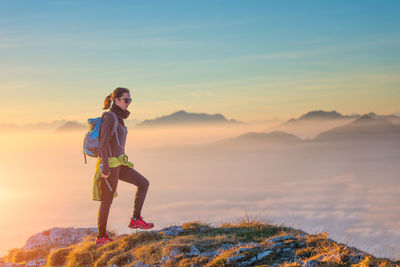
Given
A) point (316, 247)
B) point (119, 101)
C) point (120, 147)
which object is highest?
point (119, 101)

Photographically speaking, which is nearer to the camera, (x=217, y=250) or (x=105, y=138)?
(x=217, y=250)

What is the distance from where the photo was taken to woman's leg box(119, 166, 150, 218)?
460 inches

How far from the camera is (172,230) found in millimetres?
12602

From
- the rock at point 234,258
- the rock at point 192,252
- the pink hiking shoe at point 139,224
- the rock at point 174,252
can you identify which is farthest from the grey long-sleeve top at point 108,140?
the rock at point 234,258

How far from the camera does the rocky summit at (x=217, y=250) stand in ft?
28.1

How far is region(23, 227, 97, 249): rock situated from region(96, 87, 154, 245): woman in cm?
494

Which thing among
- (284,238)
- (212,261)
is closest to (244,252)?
(212,261)

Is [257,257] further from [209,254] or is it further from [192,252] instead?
[192,252]

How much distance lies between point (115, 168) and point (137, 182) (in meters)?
0.83

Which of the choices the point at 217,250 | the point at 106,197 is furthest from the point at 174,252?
the point at 106,197

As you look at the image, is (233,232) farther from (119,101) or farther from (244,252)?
(119,101)

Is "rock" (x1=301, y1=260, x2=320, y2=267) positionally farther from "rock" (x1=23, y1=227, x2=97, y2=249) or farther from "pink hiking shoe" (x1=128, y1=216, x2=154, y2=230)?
"rock" (x1=23, y1=227, x2=97, y2=249)

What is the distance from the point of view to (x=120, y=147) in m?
11.2

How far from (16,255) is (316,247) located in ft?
38.1
